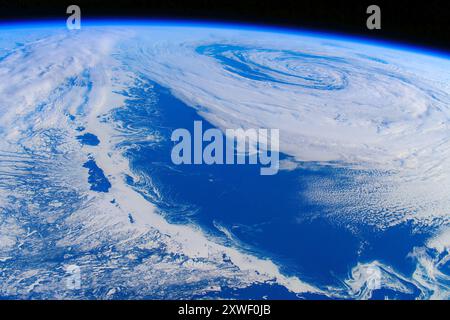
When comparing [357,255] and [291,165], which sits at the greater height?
[291,165]

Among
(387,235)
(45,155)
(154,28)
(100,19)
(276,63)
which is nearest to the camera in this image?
(387,235)

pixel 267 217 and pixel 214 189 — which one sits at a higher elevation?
pixel 214 189

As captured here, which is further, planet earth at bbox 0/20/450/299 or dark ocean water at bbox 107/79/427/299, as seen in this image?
dark ocean water at bbox 107/79/427/299

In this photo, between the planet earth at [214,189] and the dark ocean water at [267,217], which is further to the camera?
the dark ocean water at [267,217]

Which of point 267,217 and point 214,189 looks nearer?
point 267,217
